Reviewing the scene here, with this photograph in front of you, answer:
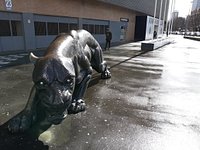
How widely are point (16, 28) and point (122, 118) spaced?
12.3m

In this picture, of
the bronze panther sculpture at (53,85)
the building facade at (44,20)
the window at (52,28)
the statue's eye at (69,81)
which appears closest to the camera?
the bronze panther sculpture at (53,85)

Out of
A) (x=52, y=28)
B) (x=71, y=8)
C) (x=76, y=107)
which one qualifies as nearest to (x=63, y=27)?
(x=52, y=28)

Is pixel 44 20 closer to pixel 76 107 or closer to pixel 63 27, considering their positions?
pixel 63 27

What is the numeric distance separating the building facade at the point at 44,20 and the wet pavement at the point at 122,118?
7.39 m

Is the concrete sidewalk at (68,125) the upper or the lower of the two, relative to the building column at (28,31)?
lower

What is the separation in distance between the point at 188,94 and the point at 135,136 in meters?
3.14

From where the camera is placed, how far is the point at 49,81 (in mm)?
2529

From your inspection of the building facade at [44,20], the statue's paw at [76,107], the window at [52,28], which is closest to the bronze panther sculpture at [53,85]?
the statue's paw at [76,107]

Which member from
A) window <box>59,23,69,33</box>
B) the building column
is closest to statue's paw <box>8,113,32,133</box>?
the building column

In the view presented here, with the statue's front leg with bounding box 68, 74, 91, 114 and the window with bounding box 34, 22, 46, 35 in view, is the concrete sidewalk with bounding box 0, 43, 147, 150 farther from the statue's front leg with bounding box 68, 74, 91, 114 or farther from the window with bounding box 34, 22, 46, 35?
the window with bounding box 34, 22, 46, 35

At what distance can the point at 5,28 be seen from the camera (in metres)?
12.7

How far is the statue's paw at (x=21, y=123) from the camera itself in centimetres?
327

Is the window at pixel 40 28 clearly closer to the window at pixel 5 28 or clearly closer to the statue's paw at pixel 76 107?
the window at pixel 5 28

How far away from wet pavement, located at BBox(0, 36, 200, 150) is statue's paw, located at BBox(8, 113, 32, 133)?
0.12 m
